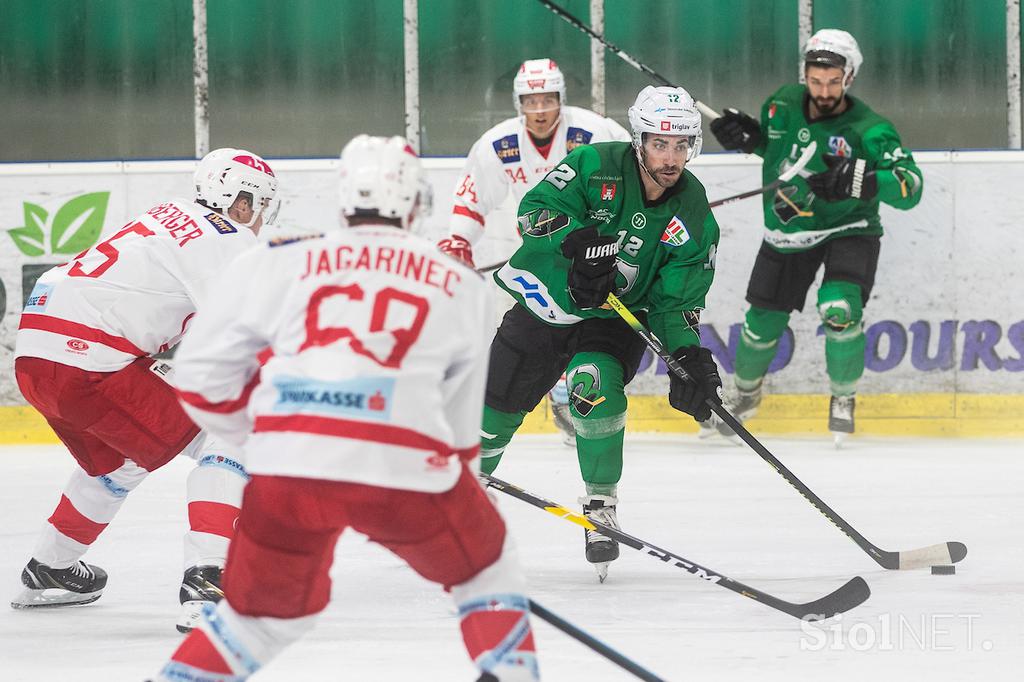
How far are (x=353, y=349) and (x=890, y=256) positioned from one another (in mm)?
3831

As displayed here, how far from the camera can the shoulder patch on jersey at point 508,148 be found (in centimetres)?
530

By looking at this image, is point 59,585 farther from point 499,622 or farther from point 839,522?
point 839,522

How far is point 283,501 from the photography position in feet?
6.65

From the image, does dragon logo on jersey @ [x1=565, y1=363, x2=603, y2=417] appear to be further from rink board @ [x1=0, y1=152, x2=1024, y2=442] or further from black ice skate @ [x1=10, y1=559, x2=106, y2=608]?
rink board @ [x1=0, y1=152, x2=1024, y2=442]

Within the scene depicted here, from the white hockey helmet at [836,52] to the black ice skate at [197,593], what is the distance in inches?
119

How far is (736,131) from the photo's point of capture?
5.32 metres

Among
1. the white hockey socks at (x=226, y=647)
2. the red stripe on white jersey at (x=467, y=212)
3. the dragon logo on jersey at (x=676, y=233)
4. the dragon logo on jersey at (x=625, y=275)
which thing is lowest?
the white hockey socks at (x=226, y=647)

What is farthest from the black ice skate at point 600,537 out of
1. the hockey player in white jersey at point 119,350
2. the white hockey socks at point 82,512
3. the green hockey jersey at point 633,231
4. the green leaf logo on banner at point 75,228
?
the green leaf logo on banner at point 75,228

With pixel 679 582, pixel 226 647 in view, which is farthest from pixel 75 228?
pixel 226 647

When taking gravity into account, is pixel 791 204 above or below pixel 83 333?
above

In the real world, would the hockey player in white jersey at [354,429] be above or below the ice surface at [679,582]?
above

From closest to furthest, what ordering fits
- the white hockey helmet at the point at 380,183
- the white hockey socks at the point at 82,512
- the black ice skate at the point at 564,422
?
1. the white hockey helmet at the point at 380,183
2. the white hockey socks at the point at 82,512
3. the black ice skate at the point at 564,422

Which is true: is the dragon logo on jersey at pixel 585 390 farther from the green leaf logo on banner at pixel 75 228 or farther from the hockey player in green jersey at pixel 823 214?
the green leaf logo on banner at pixel 75 228

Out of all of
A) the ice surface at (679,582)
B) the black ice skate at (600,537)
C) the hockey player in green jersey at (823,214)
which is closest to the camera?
the ice surface at (679,582)
